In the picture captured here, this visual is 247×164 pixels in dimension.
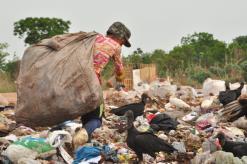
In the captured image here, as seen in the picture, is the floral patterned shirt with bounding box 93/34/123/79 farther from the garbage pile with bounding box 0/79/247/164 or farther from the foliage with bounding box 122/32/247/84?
the foliage with bounding box 122/32/247/84

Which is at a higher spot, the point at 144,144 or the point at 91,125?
the point at 91,125

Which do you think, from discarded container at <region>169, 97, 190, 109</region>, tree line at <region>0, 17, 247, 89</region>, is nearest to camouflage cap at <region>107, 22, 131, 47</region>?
discarded container at <region>169, 97, 190, 109</region>

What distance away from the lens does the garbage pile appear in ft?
22.4

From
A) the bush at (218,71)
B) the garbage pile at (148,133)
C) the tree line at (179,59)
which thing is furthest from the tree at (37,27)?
the garbage pile at (148,133)

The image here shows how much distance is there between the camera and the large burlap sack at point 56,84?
6781mm

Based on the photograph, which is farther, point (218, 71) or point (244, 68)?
point (218, 71)

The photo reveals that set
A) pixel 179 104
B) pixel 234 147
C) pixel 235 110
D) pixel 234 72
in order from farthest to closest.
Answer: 1. pixel 234 72
2. pixel 179 104
3. pixel 235 110
4. pixel 234 147

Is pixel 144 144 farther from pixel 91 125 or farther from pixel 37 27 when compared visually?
pixel 37 27

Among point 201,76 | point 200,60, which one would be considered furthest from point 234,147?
point 200,60

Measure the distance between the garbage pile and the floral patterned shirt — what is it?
0.67m

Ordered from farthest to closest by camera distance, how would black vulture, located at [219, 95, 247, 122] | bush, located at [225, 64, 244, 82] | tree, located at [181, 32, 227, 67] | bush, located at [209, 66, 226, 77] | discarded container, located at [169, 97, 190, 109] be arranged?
1. tree, located at [181, 32, 227, 67]
2. bush, located at [209, 66, 226, 77]
3. bush, located at [225, 64, 244, 82]
4. discarded container, located at [169, 97, 190, 109]
5. black vulture, located at [219, 95, 247, 122]

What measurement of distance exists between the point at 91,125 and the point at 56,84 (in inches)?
21.7

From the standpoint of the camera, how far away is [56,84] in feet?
22.2

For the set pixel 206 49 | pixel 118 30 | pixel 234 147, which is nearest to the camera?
pixel 234 147
